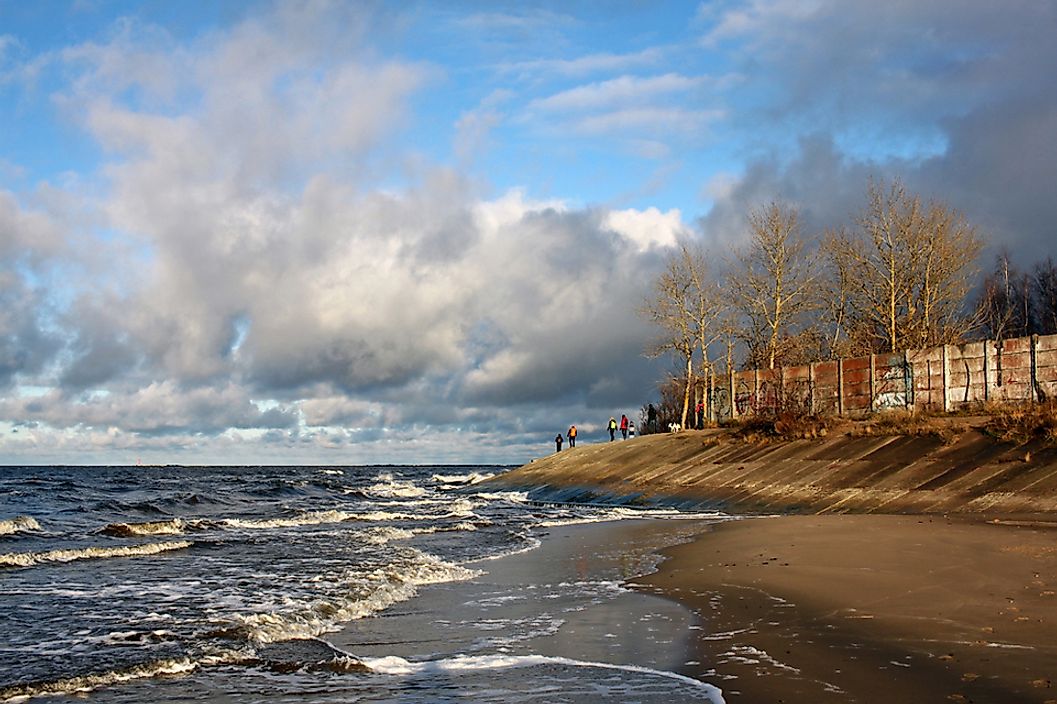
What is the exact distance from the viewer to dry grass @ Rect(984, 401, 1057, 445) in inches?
894

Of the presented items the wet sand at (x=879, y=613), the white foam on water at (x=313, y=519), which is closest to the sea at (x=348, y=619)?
the wet sand at (x=879, y=613)

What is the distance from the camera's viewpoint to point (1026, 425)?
924 inches

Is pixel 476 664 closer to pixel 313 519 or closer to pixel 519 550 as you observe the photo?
pixel 519 550

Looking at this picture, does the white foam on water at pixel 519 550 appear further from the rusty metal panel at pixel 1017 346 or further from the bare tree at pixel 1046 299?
the bare tree at pixel 1046 299

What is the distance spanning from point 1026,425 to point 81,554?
22655 millimetres

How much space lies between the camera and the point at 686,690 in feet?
23.5

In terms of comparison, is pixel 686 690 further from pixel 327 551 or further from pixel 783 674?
pixel 327 551

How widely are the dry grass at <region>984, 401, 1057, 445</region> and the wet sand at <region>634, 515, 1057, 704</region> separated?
7.13 metres

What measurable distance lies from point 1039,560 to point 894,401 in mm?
22578

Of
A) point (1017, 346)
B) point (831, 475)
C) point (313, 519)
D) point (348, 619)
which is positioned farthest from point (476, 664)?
point (1017, 346)

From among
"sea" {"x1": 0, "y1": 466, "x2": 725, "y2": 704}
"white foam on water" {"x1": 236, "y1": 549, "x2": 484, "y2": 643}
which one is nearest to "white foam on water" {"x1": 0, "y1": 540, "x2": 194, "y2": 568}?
"sea" {"x1": 0, "y1": 466, "x2": 725, "y2": 704}

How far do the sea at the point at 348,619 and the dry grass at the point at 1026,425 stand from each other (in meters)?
8.37

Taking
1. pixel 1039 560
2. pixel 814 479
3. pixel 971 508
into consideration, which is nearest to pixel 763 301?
pixel 814 479

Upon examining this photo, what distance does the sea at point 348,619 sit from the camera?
7816 millimetres
